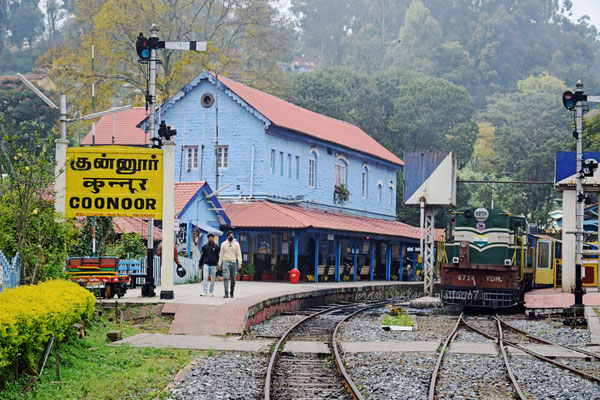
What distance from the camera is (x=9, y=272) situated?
55.4 feet

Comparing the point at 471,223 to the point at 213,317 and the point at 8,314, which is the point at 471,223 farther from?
the point at 8,314

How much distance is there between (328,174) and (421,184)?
45.9 ft

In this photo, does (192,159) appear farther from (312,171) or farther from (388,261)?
(388,261)

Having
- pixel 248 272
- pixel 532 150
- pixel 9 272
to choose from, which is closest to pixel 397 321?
pixel 9 272

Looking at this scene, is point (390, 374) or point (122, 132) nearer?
point (390, 374)

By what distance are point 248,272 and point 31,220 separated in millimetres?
19771

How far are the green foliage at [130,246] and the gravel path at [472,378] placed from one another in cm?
1466

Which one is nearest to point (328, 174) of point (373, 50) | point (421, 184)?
point (421, 184)

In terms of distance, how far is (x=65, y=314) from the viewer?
12.4 metres

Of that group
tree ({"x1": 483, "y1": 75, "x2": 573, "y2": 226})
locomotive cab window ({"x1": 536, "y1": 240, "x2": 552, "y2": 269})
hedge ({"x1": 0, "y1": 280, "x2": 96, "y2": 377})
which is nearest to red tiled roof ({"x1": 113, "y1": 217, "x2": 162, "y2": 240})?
locomotive cab window ({"x1": 536, "y1": 240, "x2": 552, "y2": 269})

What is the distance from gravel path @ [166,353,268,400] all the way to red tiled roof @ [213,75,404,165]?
24494 millimetres

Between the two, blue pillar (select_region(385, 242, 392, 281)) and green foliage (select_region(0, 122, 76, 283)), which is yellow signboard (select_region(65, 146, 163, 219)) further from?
blue pillar (select_region(385, 242, 392, 281))

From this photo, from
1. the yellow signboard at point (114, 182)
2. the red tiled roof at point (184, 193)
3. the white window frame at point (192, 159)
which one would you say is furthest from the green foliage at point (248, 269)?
the yellow signboard at point (114, 182)

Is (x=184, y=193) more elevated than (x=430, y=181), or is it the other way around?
(x=430, y=181)
